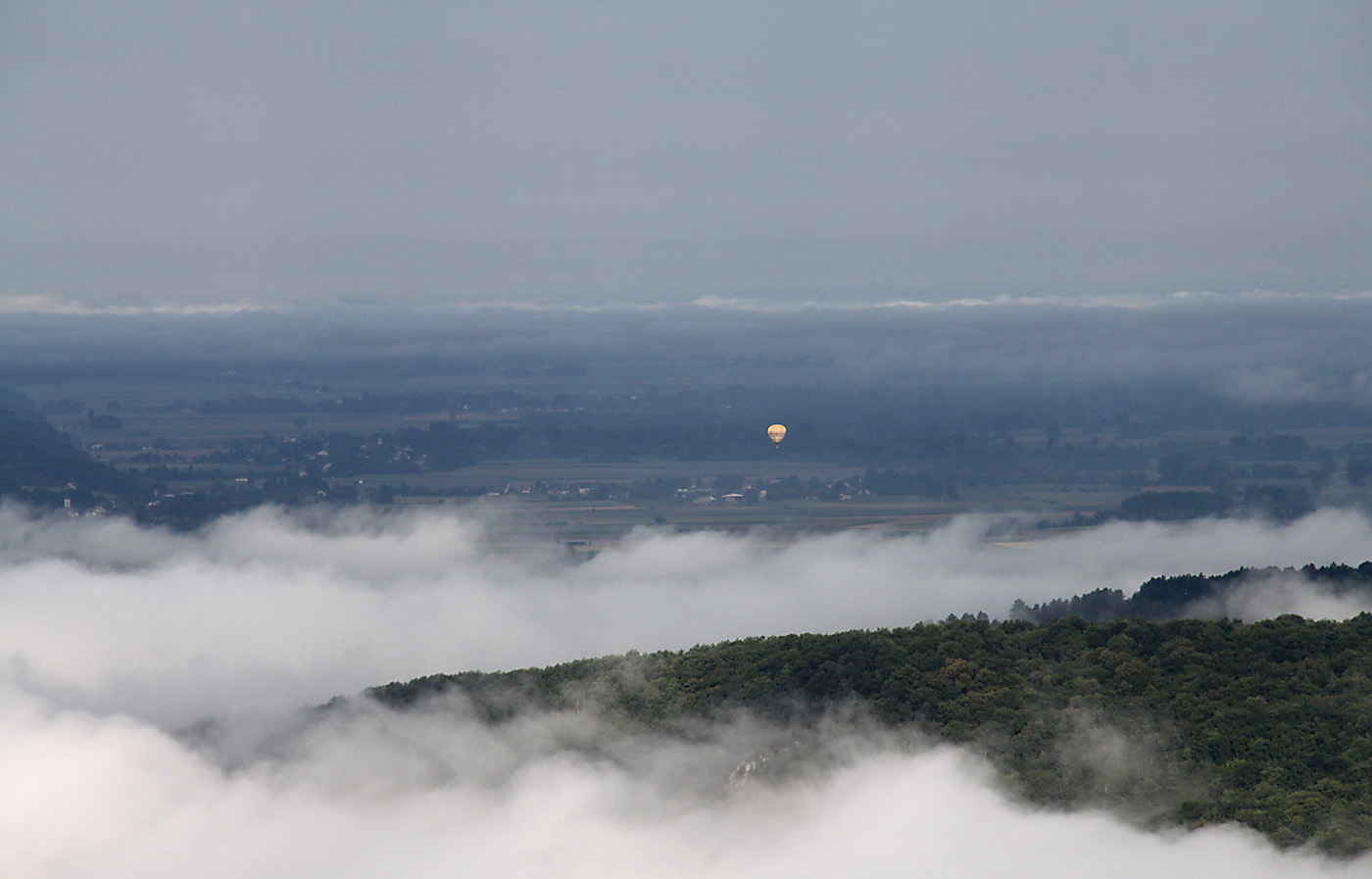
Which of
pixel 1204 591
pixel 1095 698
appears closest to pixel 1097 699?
pixel 1095 698

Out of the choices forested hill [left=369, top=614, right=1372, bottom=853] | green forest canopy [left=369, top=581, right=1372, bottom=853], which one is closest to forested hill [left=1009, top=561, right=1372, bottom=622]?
green forest canopy [left=369, top=581, right=1372, bottom=853]

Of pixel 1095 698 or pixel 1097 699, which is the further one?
pixel 1095 698

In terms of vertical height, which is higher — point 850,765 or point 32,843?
point 850,765

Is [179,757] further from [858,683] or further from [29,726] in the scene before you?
[858,683]

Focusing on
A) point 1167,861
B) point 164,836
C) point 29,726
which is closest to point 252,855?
point 164,836

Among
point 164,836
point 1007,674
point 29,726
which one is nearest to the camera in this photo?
point 1007,674

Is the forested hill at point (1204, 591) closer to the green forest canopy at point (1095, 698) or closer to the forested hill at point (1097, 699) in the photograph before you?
the green forest canopy at point (1095, 698)

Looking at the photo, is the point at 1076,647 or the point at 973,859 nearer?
the point at 973,859

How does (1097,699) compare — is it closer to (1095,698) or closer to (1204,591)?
(1095,698)
